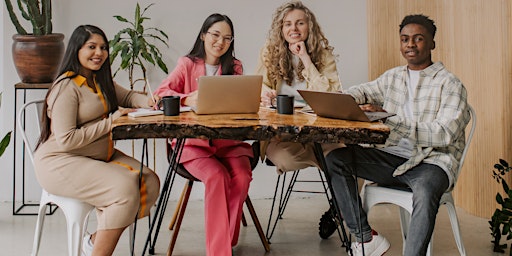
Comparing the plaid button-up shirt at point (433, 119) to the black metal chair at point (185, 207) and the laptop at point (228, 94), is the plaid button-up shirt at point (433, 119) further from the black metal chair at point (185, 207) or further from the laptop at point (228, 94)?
the black metal chair at point (185, 207)

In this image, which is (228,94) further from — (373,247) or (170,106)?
(373,247)

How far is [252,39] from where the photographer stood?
17.2ft

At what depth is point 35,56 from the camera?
468cm

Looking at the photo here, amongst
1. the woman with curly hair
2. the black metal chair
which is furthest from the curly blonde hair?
Result: the black metal chair

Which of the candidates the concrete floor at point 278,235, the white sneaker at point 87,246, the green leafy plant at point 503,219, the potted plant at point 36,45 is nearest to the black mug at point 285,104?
the concrete floor at point 278,235

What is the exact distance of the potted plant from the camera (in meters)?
4.68

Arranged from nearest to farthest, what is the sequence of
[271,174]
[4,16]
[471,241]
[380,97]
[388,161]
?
[388,161] < [380,97] < [471,241] < [4,16] < [271,174]

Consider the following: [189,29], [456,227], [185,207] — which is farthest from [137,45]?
[456,227]

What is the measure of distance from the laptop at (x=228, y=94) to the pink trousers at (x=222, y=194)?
431 mm

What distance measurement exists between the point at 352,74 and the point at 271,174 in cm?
96

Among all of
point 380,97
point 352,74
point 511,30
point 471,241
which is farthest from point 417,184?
point 352,74

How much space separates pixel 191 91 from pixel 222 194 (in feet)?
2.43

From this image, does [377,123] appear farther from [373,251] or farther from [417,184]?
[373,251]

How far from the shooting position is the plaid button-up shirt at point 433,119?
325 centimetres
